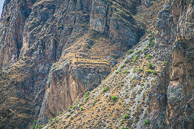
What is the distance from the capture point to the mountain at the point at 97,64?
40.0m

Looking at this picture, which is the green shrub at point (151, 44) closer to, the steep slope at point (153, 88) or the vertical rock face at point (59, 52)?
the steep slope at point (153, 88)

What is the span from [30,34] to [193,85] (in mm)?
116022

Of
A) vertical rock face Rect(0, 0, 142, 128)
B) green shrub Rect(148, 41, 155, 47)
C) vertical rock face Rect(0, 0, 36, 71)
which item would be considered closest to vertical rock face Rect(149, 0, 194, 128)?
green shrub Rect(148, 41, 155, 47)

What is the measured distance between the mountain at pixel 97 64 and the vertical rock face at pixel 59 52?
39cm

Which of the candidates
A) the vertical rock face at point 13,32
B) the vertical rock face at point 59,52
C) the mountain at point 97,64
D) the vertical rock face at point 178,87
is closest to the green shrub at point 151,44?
the mountain at point 97,64

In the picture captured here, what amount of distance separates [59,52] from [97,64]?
33.6 m

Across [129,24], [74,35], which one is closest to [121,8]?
[129,24]

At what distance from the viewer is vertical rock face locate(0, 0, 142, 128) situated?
93.3 metres

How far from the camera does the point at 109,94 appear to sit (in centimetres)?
7300

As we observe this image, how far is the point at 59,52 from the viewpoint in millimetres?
119375

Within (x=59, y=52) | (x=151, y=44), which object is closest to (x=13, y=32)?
(x=59, y=52)

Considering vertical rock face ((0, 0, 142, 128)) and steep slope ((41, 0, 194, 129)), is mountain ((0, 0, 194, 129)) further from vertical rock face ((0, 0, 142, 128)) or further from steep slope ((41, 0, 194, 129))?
vertical rock face ((0, 0, 142, 128))

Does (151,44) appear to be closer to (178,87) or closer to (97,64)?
(97,64)

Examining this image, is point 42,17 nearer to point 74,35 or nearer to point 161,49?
point 74,35
